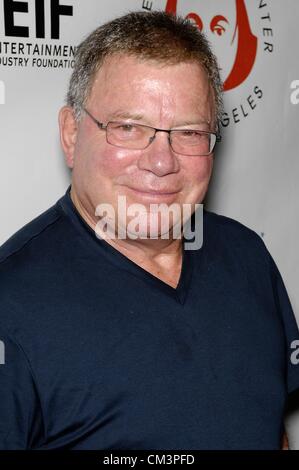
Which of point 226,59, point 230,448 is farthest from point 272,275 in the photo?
point 226,59

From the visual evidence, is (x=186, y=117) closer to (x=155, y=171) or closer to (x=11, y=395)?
(x=155, y=171)

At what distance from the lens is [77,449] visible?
0.91 meters

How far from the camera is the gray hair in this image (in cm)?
94

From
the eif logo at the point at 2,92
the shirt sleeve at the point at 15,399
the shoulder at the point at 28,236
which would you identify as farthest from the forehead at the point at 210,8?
the shirt sleeve at the point at 15,399

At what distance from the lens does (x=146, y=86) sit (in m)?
0.93

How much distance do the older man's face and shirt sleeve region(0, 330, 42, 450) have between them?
260mm

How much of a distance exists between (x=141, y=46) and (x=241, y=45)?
65 cm

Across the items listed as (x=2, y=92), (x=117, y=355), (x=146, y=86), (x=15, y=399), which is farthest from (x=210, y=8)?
(x=15, y=399)

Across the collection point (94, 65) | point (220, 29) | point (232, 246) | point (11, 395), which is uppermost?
point (220, 29)

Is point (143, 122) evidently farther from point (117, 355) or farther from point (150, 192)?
point (117, 355)

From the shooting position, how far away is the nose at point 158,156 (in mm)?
938

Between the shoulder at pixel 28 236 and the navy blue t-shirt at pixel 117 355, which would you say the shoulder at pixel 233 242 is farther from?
the shoulder at pixel 28 236

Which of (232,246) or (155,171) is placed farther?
(232,246)

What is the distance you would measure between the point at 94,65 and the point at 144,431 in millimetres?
544
